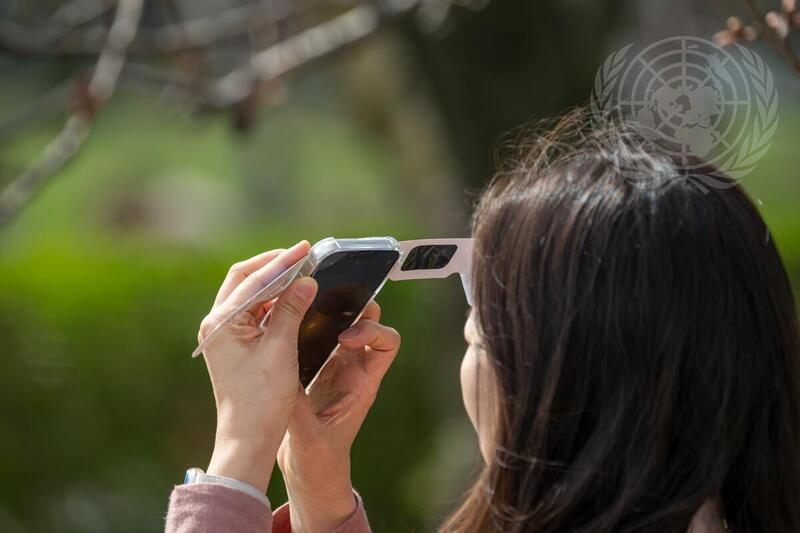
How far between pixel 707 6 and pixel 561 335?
252 cm

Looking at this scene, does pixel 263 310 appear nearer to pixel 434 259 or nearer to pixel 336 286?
pixel 336 286

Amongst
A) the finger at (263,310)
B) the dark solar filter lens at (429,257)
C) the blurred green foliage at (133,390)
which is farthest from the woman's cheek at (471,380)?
the blurred green foliage at (133,390)

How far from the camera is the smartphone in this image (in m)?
1.17

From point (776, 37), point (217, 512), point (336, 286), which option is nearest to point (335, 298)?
point (336, 286)

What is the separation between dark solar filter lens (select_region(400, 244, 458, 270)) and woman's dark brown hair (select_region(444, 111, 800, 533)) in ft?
0.41

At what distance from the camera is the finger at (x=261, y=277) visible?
116cm

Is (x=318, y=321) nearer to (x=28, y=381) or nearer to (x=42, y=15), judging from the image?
(x=42, y=15)

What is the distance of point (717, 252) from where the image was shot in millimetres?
1090

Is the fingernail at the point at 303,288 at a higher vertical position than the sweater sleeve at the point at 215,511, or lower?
higher

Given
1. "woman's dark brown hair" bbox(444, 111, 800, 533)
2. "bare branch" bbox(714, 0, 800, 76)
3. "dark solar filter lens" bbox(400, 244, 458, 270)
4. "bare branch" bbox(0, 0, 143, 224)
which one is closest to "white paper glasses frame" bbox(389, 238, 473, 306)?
"dark solar filter lens" bbox(400, 244, 458, 270)

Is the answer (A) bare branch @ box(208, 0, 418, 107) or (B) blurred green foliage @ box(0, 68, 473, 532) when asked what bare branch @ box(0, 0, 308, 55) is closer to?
(A) bare branch @ box(208, 0, 418, 107)

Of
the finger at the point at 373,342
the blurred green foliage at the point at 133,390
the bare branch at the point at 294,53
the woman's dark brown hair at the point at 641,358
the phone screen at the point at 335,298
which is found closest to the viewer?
the woman's dark brown hair at the point at 641,358

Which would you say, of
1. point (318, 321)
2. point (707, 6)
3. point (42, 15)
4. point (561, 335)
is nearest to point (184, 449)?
point (42, 15)

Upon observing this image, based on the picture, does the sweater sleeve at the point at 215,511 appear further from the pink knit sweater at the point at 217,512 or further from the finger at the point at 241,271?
the finger at the point at 241,271
